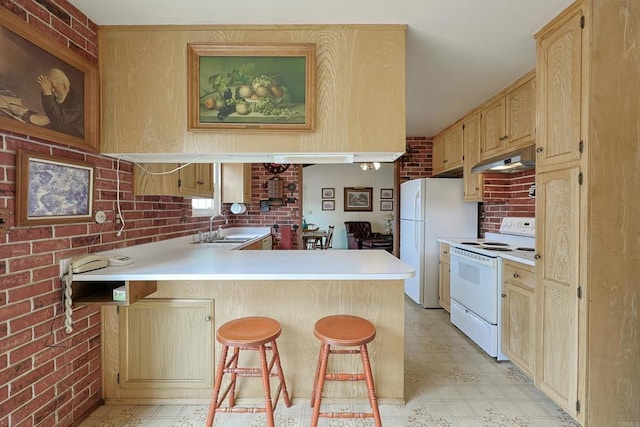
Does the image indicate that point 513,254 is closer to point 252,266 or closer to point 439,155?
point 252,266

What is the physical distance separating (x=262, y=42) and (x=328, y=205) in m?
6.51

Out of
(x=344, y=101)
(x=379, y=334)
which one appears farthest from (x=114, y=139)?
(x=379, y=334)

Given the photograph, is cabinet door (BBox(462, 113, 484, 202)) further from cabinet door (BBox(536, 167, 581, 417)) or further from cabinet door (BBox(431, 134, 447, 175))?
cabinet door (BBox(536, 167, 581, 417))

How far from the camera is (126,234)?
1873 millimetres

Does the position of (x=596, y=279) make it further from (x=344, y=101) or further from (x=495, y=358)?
(x=344, y=101)

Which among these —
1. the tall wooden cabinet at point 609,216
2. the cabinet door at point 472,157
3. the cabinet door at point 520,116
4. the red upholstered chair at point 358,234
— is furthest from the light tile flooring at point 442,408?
the red upholstered chair at point 358,234

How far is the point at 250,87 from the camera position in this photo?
5.57 feet

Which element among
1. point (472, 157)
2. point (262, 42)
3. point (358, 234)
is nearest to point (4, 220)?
point (262, 42)

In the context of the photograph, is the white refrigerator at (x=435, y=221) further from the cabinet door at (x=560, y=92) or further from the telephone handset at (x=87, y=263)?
the telephone handset at (x=87, y=263)

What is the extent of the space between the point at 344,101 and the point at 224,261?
1203mm

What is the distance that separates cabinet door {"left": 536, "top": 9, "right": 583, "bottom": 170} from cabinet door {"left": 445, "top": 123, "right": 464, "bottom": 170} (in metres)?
1.64

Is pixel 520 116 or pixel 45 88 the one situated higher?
pixel 520 116

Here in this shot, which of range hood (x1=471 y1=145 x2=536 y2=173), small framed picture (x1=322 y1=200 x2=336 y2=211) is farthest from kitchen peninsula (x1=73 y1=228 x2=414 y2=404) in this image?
small framed picture (x1=322 y1=200 x2=336 y2=211)

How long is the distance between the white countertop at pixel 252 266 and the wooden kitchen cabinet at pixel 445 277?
1490 millimetres
